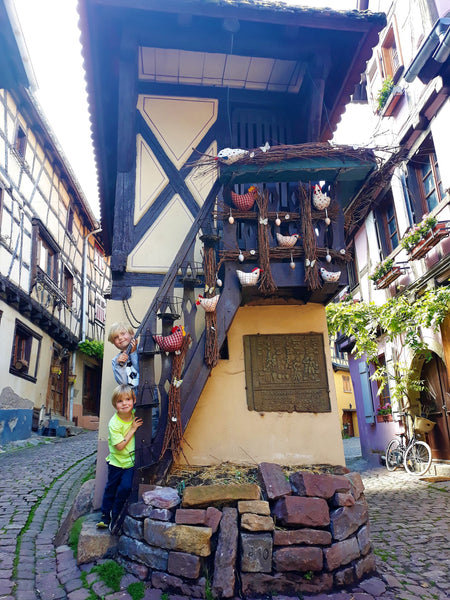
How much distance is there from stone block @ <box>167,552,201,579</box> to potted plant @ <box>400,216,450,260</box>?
7074 millimetres

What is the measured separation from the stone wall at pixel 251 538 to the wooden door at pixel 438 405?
6.53m

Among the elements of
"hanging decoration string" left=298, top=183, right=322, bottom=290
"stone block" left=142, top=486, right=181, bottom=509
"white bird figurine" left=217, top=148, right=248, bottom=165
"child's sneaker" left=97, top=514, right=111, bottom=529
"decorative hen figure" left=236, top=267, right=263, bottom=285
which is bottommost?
"child's sneaker" left=97, top=514, right=111, bottom=529

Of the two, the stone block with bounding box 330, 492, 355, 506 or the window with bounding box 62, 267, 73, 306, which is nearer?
the stone block with bounding box 330, 492, 355, 506

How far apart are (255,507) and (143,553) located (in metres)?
0.92

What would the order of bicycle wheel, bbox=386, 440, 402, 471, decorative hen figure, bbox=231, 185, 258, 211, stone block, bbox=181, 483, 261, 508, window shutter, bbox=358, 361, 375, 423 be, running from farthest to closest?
1. window shutter, bbox=358, 361, 375, 423
2. bicycle wheel, bbox=386, 440, 402, 471
3. decorative hen figure, bbox=231, 185, 258, 211
4. stone block, bbox=181, 483, 261, 508

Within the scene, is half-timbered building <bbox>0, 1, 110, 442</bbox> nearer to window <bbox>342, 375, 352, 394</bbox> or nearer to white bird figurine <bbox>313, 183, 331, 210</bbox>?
white bird figurine <bbox>313, 183, 331, 210</bbox>

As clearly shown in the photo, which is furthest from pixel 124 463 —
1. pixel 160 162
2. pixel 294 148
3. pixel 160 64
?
pixel 160 64

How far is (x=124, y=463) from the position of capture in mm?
3902

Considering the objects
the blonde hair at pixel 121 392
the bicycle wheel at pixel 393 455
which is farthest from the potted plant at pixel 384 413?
the blonde hair at pixel 121 392

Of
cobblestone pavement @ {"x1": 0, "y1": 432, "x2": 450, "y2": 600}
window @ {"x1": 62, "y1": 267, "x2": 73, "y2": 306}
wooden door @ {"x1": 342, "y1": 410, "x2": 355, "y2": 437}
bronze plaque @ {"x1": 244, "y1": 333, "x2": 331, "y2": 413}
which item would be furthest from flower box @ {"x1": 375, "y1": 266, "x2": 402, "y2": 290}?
wooden door @ {"x1": 342, "y1": 410, "x2": 355, "y2": 437}

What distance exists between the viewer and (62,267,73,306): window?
17.0 meters

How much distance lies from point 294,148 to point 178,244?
1.94 meters

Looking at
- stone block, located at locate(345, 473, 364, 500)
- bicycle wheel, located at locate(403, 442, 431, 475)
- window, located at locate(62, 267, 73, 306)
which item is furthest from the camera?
window, located at locate(62, 267, 73, 306)

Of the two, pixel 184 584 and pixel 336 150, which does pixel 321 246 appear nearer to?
pixel 336 150
